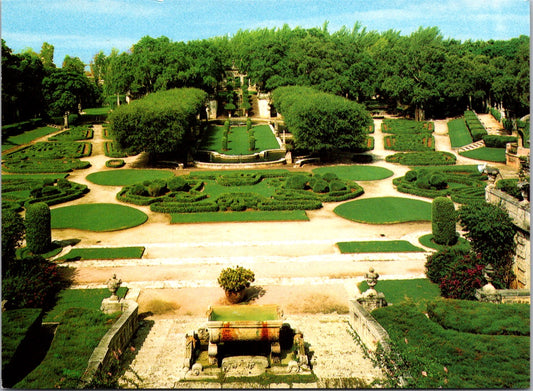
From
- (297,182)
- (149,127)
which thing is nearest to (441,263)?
(297,182)

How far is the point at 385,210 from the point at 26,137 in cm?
5325

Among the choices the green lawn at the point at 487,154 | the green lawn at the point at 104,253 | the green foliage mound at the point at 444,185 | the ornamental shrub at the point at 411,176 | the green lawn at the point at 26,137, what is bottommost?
the green lawn at the point at 104,253

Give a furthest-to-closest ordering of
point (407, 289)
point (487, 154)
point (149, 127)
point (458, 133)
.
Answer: point (458, 133) → point (487, 154) → point (149, 127) → point (407, 289)

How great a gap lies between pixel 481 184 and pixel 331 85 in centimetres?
4487

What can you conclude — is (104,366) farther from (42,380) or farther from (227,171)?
(227,171)

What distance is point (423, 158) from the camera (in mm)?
54844

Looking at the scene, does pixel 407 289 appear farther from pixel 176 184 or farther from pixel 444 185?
pixel 176 184

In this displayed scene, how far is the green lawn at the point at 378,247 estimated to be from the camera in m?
29.2

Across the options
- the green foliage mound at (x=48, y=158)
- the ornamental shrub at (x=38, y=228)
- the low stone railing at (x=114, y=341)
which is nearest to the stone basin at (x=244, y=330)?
the low stone railing at (x=114, y=341)

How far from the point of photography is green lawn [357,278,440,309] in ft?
75.8

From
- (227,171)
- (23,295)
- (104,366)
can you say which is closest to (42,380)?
(104,366)

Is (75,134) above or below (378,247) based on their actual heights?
above

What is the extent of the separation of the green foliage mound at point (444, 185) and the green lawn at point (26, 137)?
155 feet

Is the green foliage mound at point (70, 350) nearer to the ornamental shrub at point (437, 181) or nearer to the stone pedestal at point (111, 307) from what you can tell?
the stone pedestal at point (111, 307)
